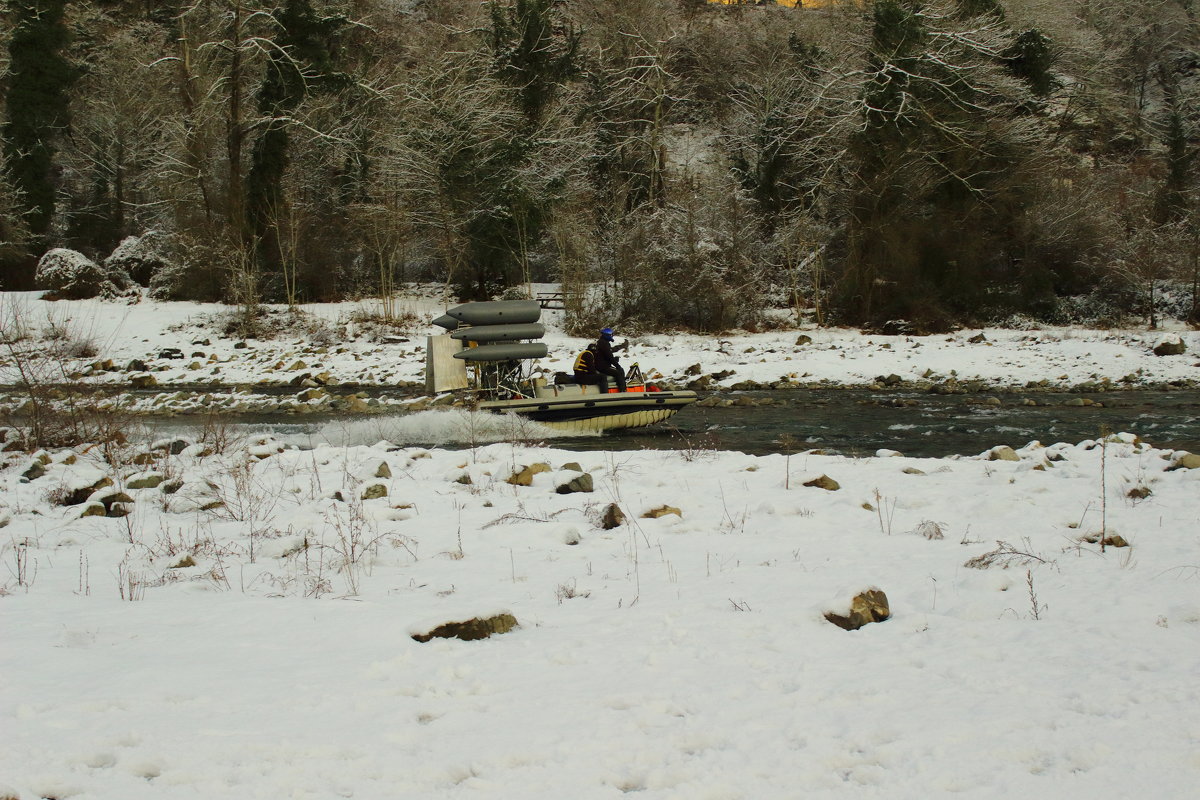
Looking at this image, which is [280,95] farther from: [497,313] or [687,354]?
[497,313]

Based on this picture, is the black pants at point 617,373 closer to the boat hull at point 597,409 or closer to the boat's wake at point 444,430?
the boat hull at point 597,409

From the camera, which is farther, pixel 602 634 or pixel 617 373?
pixel 617 373

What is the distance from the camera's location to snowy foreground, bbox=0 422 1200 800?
10.4 feet

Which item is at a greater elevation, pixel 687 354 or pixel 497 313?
pixel 497 313

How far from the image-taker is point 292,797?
2973mm

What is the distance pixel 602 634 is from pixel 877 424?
12.5 metres

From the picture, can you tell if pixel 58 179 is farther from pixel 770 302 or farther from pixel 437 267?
pixel 770 302

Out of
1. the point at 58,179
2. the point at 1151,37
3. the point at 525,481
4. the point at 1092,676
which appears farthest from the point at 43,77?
the point at 1151,37

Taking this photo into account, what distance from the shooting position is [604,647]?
4355 millimetres

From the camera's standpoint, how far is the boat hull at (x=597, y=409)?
599 inches

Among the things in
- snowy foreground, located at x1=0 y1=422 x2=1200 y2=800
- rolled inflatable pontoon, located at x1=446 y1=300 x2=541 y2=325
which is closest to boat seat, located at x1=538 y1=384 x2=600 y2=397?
rolled inflatable pontoon, located at x1=446 y1=300 x2=541 y2=325

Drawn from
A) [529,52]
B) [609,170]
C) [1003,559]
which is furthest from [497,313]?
[609,170]

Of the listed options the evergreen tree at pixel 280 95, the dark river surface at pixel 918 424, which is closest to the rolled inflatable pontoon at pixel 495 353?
the dark river surface at pixel 918 424

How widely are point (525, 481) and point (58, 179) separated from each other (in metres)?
44.8
